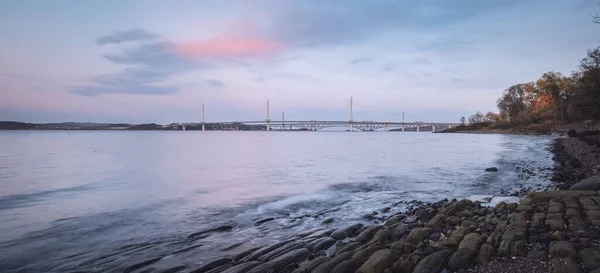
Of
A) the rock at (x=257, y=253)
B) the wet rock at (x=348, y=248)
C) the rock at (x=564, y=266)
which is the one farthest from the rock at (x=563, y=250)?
the rock at (x=257, y=253)

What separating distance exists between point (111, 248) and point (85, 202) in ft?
24.6

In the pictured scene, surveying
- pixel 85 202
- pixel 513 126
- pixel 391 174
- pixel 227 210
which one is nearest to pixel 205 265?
pixel 227 210

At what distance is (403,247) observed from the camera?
21.2ft

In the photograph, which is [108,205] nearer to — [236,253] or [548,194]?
[236,253]

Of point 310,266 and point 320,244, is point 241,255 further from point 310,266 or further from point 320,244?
point 310,266

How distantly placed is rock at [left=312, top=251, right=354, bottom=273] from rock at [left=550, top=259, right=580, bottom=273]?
2891 mm

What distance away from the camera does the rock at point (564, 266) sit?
4738 millimetres

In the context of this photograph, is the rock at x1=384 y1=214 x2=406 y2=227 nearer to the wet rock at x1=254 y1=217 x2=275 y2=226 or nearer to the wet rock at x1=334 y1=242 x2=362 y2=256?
the wet rock at x1=334 y1=242 x2=362 y2=256

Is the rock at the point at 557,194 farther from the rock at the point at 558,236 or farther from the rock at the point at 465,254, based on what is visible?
the rock at the point at 465,254

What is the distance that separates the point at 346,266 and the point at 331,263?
0.90 ft

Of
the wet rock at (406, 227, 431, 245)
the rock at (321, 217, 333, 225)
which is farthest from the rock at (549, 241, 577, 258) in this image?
the rock at (321, 217, 333, 225)

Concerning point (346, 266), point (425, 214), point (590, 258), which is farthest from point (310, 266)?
point (425, 214)

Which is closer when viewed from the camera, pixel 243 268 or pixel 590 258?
pixel 590 258

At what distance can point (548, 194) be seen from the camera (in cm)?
995
